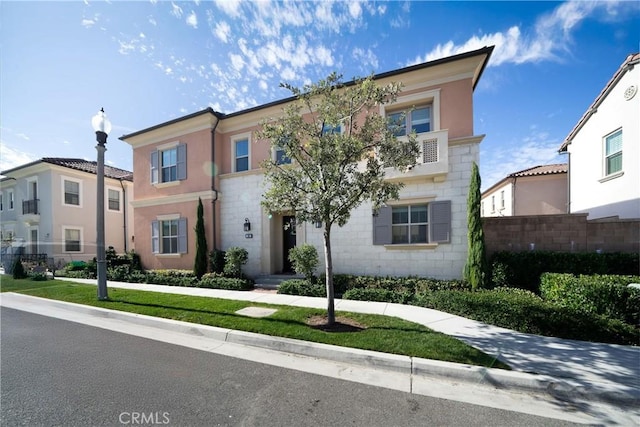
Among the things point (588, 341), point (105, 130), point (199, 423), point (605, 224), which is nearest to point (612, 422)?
point (588, 341)

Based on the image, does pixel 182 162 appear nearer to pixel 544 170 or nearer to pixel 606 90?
pixel 606 90

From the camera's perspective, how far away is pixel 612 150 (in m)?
9.83

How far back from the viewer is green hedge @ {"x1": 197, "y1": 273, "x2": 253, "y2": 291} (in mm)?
9383

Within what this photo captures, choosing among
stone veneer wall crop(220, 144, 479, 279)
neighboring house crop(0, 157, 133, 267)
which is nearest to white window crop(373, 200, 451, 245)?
stone veneer wall crop(220, 144, 479, 279)

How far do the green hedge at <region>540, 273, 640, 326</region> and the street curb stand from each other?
2.71 m

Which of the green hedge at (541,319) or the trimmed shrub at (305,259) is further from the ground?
the trimmed shrub at (305,259)

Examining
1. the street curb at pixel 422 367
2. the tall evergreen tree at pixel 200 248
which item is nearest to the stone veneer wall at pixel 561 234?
the street curb at pixel 422 367

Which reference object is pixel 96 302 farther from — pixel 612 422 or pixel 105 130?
pixel 612 422

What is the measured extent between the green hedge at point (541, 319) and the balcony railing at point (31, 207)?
25668 millimetres

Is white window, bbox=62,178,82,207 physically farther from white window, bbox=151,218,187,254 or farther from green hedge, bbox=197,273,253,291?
green hedge, bbox=197,273,253,291

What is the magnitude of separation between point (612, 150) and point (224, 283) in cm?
1563

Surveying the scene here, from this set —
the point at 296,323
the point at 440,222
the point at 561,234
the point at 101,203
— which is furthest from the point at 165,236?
the point at 561,234

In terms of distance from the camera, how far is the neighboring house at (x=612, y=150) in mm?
8742

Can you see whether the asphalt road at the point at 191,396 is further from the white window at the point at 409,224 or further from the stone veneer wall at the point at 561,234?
the stone veneer wall at the point at 561,234
